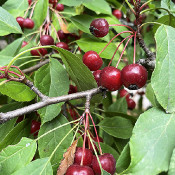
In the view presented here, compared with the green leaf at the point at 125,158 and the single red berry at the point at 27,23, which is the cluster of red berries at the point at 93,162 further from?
the single red berry at the point at 27,23

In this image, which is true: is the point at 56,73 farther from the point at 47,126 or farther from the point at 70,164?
the point at 70,164

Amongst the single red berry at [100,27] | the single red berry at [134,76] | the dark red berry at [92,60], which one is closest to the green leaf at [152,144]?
the single red berry at [134,76]

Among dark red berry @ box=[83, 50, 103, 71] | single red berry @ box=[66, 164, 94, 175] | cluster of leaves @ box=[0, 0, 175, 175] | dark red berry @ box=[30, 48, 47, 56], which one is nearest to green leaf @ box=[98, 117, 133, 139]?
cluster of leaves @ box=[0, 0, 175, 175]

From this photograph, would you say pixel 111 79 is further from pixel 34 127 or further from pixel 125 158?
pixel 34 127

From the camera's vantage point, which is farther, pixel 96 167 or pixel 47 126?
pixel 47 126

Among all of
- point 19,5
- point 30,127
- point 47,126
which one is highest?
point 19,5

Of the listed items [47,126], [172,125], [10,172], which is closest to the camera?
[172,125]

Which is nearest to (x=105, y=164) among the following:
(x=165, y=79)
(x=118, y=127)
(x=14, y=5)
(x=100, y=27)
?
(x=165, y=79)

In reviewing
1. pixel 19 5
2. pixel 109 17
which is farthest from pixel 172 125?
→ pixel 19 5
